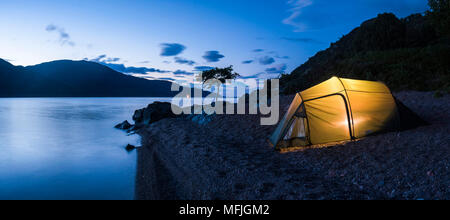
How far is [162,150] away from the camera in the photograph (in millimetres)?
12633

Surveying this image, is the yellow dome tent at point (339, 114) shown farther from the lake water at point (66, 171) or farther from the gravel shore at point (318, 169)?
the lake water at point (66, 171)

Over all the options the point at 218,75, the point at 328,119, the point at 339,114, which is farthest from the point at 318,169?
the point at 218,75

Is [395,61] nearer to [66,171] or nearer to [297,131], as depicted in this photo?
[297,131]

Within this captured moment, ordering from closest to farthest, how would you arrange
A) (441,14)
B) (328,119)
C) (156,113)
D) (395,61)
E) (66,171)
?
(328,119) → (66,171) → (441,14) → (395,61) → (156,113)

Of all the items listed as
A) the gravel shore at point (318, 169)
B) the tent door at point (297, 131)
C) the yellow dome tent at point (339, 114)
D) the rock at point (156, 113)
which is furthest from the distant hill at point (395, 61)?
the rock at point (156, 113)

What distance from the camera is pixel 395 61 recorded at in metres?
16.0

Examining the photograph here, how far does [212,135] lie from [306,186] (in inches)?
316

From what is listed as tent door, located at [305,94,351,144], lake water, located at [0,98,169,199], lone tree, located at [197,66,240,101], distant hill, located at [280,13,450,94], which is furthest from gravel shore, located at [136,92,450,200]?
lone tree, located at [197,66,240,101]

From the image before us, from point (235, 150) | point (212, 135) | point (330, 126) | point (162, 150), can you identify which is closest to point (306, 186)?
point (330, 126)

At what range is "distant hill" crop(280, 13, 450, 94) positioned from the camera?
13250mm

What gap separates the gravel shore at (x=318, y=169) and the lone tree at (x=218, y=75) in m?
23.0

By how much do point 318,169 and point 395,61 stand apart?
46.4ft
